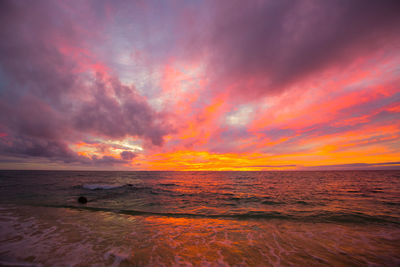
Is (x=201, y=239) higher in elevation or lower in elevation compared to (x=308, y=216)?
higher

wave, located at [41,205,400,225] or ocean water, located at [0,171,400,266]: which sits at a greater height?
ocean water, located at [0,171,400,266]

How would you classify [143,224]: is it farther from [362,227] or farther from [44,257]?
[362,227]

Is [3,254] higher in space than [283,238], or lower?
higher

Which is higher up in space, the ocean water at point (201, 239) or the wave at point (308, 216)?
the ocean water at point (201, 239)

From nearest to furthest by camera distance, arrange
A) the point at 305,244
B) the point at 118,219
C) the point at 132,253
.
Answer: the point at 132,253 < the point at 305,244 < the point at 118,219

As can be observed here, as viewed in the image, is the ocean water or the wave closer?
the ocean water

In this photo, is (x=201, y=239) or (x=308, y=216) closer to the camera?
(x=201, y=239)

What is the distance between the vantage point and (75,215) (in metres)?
12.4

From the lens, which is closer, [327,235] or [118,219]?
[327,235]

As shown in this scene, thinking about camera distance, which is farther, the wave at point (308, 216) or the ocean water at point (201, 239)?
the wave at point (308, 216)

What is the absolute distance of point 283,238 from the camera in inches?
337

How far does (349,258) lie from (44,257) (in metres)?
12.8

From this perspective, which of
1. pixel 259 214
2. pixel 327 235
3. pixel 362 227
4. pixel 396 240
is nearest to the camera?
pixel 396 240

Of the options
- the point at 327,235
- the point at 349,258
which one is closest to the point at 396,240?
the point at 327,235
